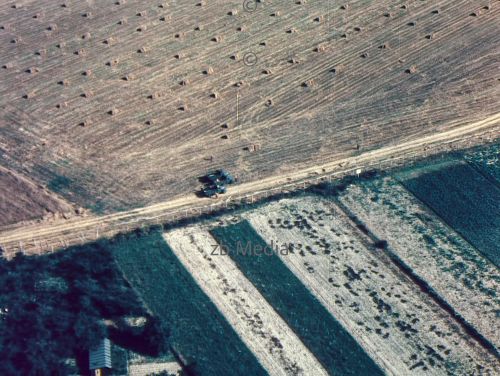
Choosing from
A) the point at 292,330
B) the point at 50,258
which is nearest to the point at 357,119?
the point at 292,330

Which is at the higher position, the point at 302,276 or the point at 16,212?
the point at 16,212

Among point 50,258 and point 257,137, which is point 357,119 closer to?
point 257,137

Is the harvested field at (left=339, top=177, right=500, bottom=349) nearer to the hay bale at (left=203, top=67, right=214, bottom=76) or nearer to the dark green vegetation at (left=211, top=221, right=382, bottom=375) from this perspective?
the dark green vegetation at (left=211, top=221, right=382, bottom=375)

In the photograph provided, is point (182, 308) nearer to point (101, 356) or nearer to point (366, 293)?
point (101, 356)

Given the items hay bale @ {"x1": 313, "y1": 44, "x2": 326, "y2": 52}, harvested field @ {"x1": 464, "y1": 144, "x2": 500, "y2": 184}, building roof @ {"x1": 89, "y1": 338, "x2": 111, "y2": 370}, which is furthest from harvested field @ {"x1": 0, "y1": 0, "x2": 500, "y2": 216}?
building roof @ {"x1": 89, "y1": 338, "x2": 111, "y2": 370}

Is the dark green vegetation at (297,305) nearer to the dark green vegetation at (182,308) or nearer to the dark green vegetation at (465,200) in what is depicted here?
the dark green vegetation at (182,308)

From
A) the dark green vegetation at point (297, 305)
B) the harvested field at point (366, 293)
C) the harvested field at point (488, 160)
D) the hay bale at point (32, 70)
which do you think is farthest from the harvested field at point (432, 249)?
the hay bale at point (32, 70)

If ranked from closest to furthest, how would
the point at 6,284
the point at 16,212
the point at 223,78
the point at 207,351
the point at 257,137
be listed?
the point at 207,351, the point at 6,284, the point at 16,212, the point at 257,137, the point at 223,78
